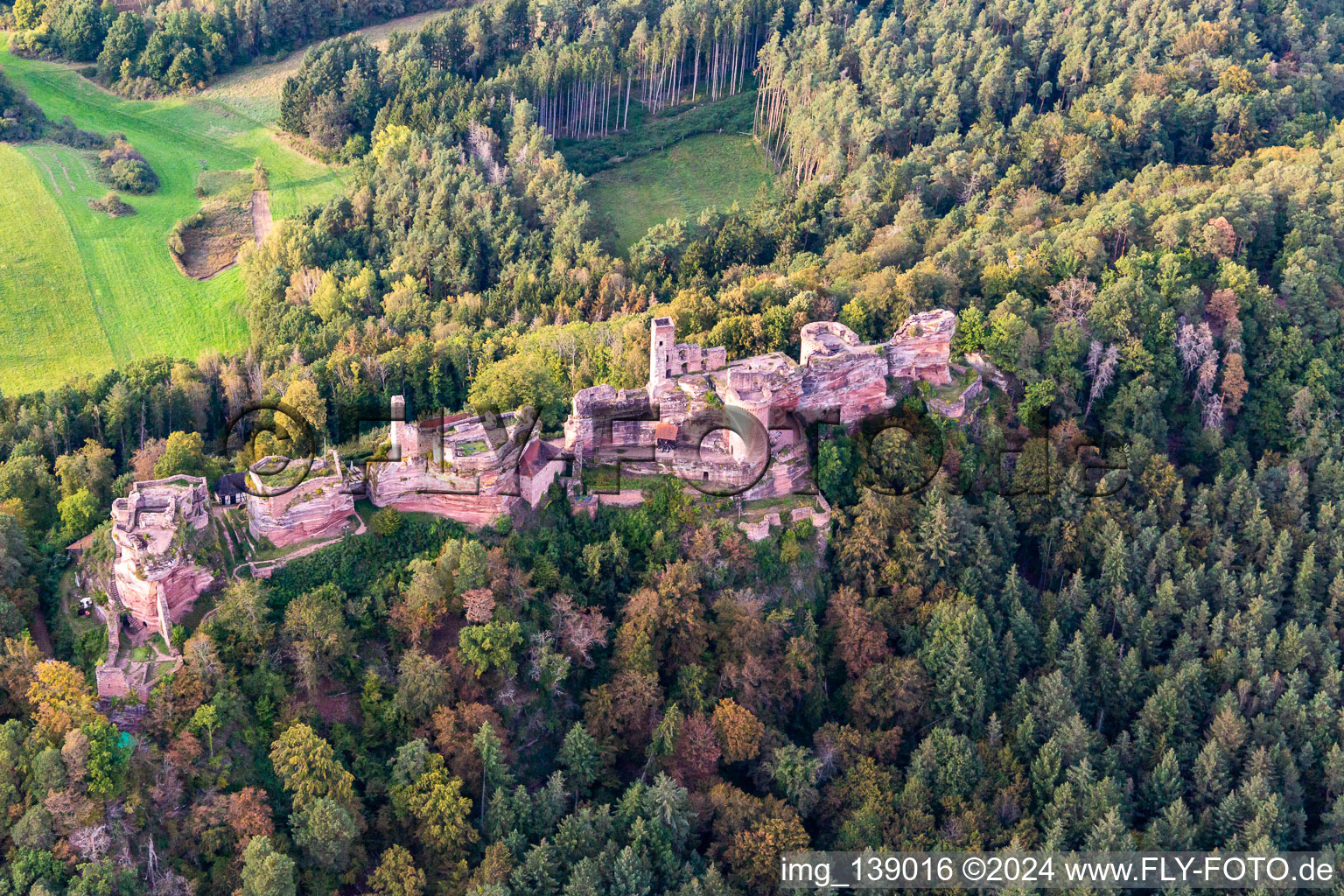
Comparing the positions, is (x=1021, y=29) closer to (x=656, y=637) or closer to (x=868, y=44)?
(x=868, y=44)

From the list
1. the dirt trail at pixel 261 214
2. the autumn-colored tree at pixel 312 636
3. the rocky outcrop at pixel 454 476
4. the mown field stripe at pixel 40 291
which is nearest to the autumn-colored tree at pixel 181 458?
the rocky outcrop at pixel 454 476

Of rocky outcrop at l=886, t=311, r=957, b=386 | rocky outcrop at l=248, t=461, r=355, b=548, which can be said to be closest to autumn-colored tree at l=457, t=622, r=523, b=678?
rocky outcrop at l=248, t=461, r=355, b=548

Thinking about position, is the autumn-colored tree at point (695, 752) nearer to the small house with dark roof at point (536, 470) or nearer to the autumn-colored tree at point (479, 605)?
the autumn-colored tree at point (479, 605)

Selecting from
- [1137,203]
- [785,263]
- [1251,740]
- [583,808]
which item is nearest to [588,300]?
[785,263]

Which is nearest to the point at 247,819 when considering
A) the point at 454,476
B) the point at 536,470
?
the point at 454,476

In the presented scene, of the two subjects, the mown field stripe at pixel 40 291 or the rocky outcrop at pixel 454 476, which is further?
the mown field stripe at pixel 40 291
